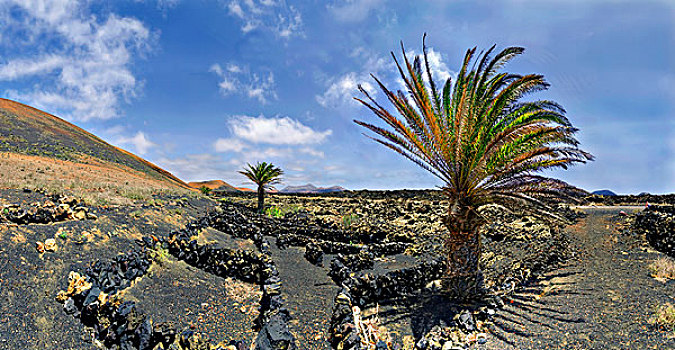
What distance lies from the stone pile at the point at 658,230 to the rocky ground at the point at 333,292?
43cm

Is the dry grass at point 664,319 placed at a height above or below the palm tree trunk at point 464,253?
below

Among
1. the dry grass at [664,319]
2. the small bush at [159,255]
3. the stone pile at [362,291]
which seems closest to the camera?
the dry grass at [664,319]

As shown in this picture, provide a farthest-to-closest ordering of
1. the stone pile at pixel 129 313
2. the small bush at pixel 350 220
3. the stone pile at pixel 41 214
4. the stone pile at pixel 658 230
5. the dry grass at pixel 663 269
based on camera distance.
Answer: the small bush at pixel 350 220 → the stone pile at pixel 658 230 → the dry grass at pixel 663 269 → the stone pile at pixel 41 214 → the stone pile at pixel 129 313

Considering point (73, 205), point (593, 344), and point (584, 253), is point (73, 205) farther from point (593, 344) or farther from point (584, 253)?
point (584, 253)

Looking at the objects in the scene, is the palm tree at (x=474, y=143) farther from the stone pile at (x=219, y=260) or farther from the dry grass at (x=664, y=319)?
the stone pile at (x=219, y=260)

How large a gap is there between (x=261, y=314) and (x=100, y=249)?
4.15m

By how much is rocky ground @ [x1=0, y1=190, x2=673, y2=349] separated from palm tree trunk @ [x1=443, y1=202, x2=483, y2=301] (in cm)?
43

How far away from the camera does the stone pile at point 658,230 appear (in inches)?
392

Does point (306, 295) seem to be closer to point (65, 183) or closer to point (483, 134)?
point (483, 134)

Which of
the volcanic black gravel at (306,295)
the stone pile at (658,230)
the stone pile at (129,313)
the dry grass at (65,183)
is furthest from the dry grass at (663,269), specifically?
the dry grass at (65,183)

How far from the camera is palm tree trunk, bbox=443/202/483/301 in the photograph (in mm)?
7074

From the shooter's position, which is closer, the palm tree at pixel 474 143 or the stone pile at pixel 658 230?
the palm tree at pixel 474 143

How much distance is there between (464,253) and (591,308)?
8.76 feet

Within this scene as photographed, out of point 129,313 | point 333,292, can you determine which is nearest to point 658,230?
point 333,292
